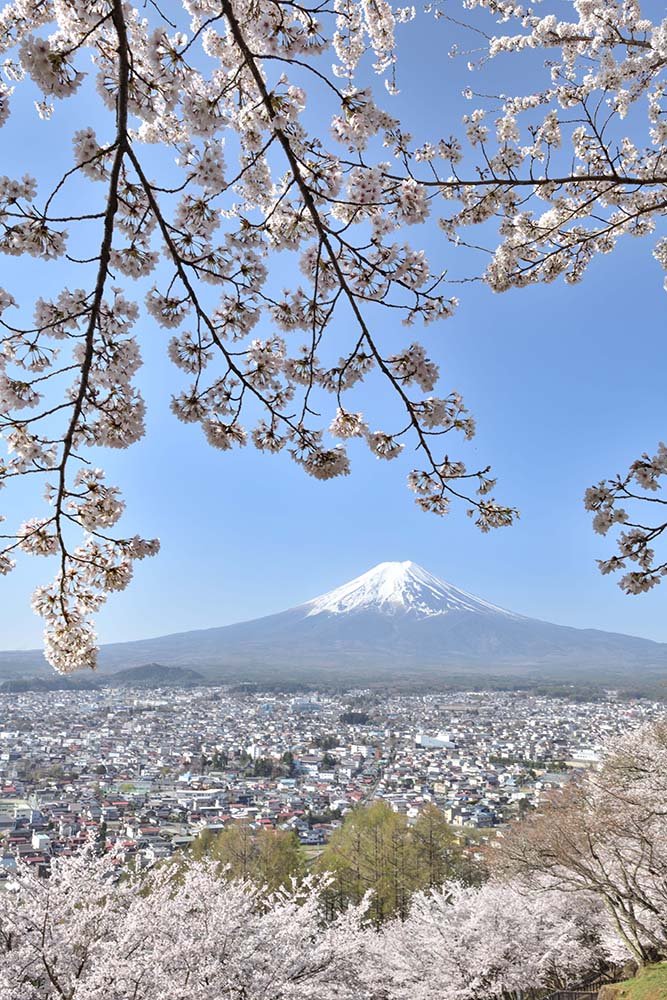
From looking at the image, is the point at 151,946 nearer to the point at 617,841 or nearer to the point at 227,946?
the point at 227,946

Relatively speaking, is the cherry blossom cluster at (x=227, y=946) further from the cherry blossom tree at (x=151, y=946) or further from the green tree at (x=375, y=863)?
the green tree at (x=375, y=863)

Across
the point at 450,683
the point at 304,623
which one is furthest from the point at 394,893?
the point at 304,623

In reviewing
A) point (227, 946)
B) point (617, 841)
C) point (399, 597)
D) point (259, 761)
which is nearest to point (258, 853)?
point (617, 841)

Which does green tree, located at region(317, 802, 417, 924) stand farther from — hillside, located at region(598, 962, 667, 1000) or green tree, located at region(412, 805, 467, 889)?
hillside, located at region(598, 962, 667, 1000)

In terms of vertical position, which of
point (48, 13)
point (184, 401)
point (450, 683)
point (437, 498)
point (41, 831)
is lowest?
point (450, 683)

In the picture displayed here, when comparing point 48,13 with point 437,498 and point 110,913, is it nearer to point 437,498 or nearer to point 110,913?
point 437,498

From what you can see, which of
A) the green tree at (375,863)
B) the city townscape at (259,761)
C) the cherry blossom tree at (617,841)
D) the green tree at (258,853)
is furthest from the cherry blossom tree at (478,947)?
the green tree at (375,863)

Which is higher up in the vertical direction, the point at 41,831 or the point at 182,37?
the point at 182,37

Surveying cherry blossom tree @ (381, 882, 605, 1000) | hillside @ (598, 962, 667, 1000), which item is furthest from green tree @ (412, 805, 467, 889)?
hillside @ (598, 962, 667, 1000)
